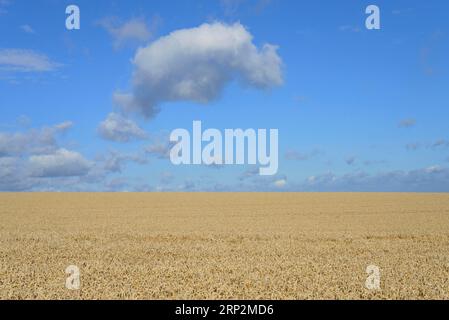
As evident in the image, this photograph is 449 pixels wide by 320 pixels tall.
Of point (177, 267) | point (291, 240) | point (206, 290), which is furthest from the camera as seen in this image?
point (291, 240)

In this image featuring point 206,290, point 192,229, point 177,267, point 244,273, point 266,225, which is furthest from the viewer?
point 266,225

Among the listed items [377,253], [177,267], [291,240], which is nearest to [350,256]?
[377,253]

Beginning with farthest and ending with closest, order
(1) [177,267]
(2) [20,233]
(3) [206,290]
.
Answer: (2) [20,233] → (1) [177,267] → (3) [206,290]

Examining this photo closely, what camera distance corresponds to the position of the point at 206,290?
1320 cm

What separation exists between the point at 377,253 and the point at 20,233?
20512 millimetres
